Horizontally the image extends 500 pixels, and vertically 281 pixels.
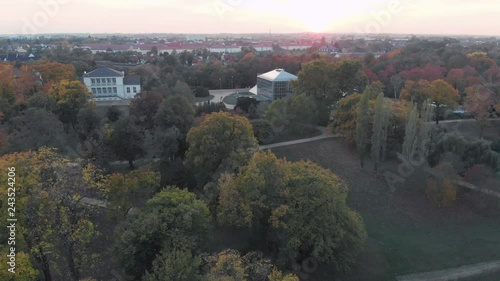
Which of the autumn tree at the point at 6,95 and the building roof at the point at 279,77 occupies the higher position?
the building roof at the point at 279,77

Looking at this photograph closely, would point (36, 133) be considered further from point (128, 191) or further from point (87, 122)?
point (128, 191)

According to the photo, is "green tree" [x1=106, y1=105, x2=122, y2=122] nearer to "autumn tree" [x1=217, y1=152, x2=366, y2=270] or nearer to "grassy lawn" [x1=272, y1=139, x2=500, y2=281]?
"grassy lawn" [x1=272, y1=139, x2=500, y2=281]

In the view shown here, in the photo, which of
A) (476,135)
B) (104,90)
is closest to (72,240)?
(476,135)

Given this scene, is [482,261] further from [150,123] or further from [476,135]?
[150,123]

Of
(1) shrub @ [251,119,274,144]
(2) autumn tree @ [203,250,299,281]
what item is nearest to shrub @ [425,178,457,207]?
(1) shrub @ [251,119,274,144]

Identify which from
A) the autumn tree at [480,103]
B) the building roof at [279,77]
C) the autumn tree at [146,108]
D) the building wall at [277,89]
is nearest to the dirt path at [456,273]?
the autumn tree at [480,103]

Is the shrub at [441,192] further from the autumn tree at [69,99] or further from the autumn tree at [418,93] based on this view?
the autumn tree at [69,99]

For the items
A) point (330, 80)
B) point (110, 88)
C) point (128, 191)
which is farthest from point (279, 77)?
point (128, 191)
